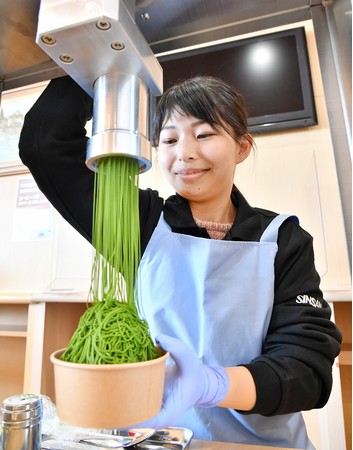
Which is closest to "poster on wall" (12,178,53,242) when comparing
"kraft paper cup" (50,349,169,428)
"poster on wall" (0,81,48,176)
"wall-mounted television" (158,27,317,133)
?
"poster on wall" (0,81,48,176)

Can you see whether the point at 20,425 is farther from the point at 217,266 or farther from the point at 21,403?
the point at 217,266

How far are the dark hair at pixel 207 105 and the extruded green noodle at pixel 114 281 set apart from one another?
0.35 meters

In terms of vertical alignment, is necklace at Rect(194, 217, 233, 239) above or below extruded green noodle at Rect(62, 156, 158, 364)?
above

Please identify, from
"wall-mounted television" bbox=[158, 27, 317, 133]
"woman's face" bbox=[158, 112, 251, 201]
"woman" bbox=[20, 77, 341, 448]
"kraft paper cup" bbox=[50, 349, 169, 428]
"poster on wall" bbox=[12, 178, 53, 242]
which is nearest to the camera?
"kraft paper cup" bbox=[50, 349, 169, 428]

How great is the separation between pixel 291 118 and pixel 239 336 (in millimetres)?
1176

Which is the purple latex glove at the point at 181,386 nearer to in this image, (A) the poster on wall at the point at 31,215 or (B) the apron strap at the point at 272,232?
(B) the apron strap at the point at 272,232

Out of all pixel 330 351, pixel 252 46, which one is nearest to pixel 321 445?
pixel 330 351

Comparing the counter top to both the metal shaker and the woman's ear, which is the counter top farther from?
the woman's ear

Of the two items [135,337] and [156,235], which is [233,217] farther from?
[135,337]

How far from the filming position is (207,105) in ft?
2.10

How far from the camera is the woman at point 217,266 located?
0.50 metres

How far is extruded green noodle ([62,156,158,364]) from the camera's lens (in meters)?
0.29

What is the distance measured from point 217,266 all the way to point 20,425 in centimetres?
40

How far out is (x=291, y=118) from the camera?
59.0 inches
